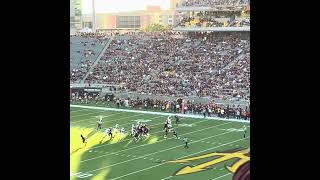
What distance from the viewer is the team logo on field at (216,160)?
8.75 meters

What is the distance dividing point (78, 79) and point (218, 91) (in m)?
6.44

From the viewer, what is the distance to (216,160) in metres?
9.26

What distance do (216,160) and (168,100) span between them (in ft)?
22.6

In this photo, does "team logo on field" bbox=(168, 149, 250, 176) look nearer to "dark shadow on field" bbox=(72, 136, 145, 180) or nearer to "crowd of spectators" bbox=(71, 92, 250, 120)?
"dark shadow on field" bbox=(72, 136, 145, 180)

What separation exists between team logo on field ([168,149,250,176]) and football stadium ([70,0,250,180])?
0.02 metres

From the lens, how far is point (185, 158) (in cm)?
956

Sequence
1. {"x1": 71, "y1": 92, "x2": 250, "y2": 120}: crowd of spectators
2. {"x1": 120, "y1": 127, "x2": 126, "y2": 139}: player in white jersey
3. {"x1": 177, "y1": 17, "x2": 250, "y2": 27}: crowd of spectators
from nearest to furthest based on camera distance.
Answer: {"x1": 120, "y1": 127, "x2": 126, "y2": 139}: player in white jersey → {"x1": 71, "y1": 92, "x2": 250, "y2": 120}: crowd of spectators → {"x1": 177, "y1": 17, "x2": 250, "y2": 27}: crowd of spectators

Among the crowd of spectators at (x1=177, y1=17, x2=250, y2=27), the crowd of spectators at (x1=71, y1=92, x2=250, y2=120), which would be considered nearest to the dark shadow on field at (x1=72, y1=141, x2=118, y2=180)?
the crowd of spectators at (x1=71, y1=92, x2=250, y2=120)

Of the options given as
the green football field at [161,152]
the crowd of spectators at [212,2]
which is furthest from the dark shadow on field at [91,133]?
the crowd of spectators at [212,2]

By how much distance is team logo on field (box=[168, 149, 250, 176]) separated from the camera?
8750mm

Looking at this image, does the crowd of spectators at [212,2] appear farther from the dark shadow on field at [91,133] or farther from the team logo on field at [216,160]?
the team logo on field at [216,160]

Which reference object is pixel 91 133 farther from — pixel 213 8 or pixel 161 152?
pixel 213 8

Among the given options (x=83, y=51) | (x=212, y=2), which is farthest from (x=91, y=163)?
(x=212, y=2)
